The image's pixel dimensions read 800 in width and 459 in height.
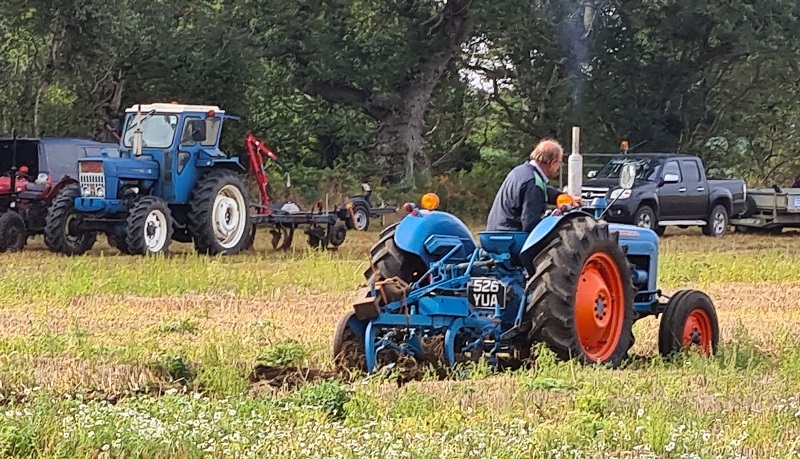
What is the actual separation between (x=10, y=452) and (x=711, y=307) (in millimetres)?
5519


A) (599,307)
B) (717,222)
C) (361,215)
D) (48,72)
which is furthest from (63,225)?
(717,222)

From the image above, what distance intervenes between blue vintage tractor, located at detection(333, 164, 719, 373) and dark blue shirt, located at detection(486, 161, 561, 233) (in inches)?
3.4

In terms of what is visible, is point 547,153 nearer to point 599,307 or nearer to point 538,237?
point 538,237

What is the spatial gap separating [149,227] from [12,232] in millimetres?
2790

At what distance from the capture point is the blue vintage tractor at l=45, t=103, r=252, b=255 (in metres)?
18.0

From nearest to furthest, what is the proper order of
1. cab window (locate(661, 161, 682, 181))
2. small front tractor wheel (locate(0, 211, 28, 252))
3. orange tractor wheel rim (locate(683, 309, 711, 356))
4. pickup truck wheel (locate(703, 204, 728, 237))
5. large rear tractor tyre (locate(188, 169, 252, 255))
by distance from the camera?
orange tractor wheel rim (locate(683, 309, 711, 356)) → large rear tractor tyre (locate(188, 169, 252, 255)) → small front tractor wheel (locate(0, 211, 28, 252)) → cab window (locate(661, 161, 682, 181)) → pickup truck wheel (locate(703, 204, 728, 237))

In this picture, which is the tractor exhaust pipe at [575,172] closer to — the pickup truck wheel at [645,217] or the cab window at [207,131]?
the cab window at [207,131]

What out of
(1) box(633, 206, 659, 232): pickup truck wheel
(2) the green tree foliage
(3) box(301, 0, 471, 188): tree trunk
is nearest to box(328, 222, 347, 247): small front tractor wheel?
(1) box(633, 206, 659, 232): pickup truck wheel

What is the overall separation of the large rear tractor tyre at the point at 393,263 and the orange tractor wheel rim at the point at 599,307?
1.23 m

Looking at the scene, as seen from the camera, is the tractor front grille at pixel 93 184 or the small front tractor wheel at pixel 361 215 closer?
the tractor front grille at pixel 93 184

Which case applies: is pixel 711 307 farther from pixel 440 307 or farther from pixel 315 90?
pixel 315 90

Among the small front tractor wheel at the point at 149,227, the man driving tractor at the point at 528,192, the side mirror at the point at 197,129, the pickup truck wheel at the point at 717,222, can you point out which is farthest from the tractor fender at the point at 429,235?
the pickup truck wheel at the point at 717,222

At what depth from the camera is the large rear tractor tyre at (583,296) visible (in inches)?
321

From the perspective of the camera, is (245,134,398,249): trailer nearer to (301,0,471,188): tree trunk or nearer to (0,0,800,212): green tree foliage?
(0,0,800,212): green tree foliage
